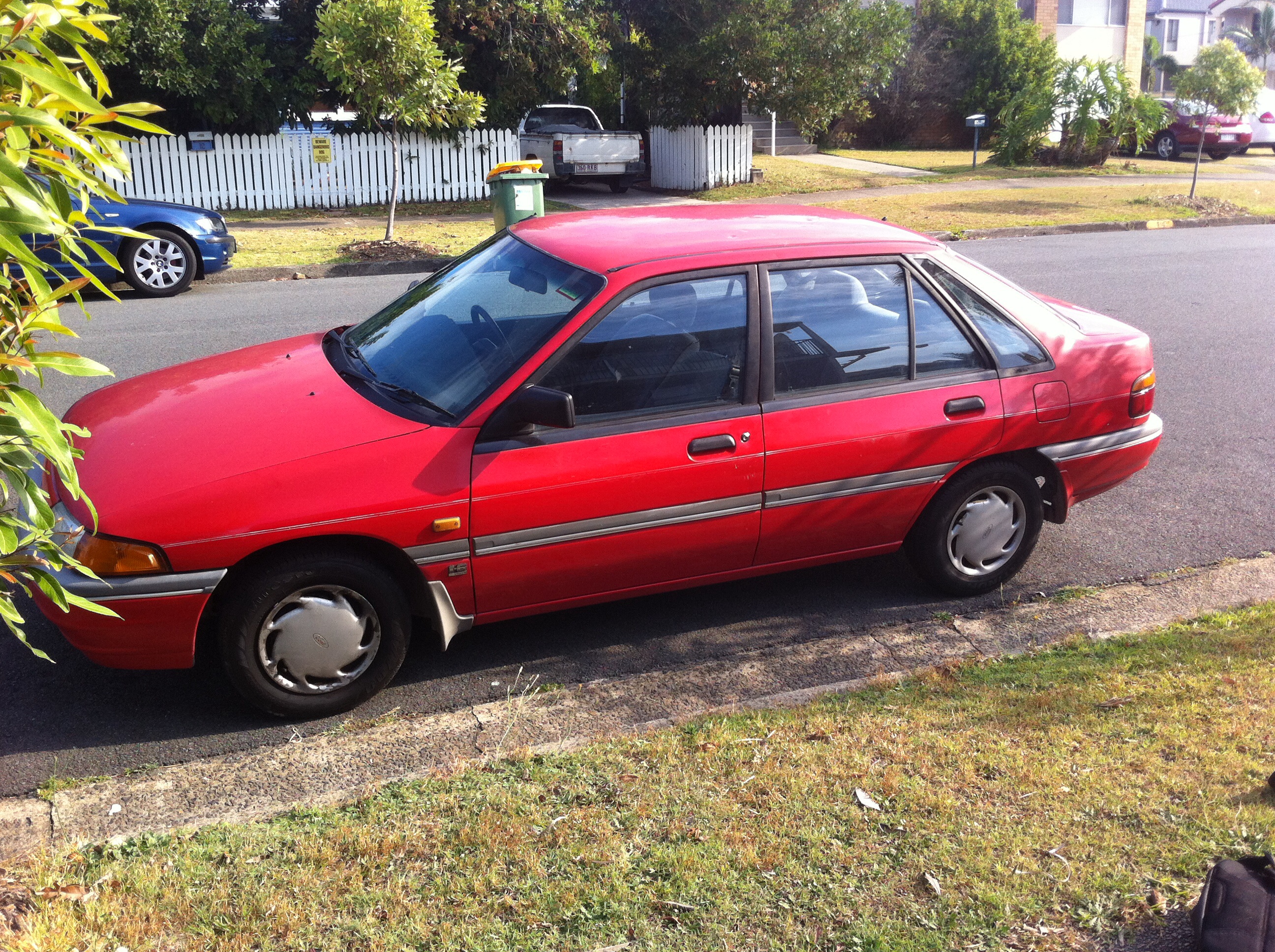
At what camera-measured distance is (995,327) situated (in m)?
4.98

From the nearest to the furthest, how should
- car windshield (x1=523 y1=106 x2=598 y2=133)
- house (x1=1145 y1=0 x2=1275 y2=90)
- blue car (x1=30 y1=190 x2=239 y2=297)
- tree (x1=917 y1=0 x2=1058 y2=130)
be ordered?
blue car (x1=30 y1=190 x2=239 y2=297) → car windshield (x1=523 y1=106 x2=598 y2=133) → tree (x1=917 y1=0 x2=1058 y2=130) → house (x1=1145 y1=0 x2=1275 y2=90)

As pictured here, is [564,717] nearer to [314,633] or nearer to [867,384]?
[314,633]

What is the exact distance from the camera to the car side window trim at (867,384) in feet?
14.8

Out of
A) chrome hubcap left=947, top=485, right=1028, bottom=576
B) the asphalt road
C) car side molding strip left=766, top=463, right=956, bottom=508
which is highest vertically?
car side molding strip left=766, top=463, right=956, bottom=508

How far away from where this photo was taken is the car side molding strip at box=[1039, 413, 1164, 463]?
5086 mm

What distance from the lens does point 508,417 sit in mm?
4066

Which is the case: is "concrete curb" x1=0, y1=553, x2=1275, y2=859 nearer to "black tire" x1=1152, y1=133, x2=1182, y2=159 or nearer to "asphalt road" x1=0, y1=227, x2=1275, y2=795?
"asphalt road" x1=0, y1=227, x2=1275, y2=795

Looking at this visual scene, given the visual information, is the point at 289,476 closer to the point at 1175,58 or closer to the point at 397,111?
the point at 397,111

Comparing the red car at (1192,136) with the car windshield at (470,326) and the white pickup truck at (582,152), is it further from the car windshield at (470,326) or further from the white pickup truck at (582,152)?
the car windshield at (470,326)

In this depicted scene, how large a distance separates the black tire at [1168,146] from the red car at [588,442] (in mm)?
29731

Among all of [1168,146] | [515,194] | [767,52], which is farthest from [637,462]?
[1168,146]

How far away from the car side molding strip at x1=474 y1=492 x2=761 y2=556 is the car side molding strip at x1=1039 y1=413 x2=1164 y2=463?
151cm

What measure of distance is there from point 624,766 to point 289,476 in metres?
1.47

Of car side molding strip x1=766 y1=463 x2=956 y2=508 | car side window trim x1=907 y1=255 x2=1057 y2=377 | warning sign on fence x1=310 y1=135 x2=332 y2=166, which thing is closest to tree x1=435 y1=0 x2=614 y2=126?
warning sign on fence x1=310 y1=135 x2=332 y2=166
